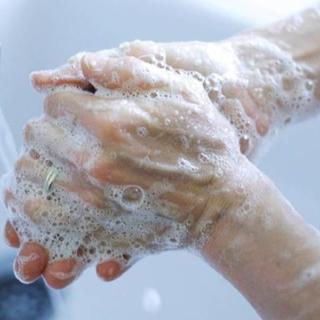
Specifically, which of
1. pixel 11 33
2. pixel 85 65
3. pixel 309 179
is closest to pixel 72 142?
pixel 85 65

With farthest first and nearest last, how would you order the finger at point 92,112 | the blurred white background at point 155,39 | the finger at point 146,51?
the blurred white background at point 155,39 → the finger at point 146,51 → the finger at point 92,112

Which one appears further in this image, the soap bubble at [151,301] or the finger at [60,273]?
the soap bubble at [151,301]

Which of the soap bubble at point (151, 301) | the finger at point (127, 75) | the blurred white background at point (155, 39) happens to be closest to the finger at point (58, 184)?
the finger at point (127, 75)

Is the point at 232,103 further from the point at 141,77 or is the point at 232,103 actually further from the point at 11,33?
the point at 11,33

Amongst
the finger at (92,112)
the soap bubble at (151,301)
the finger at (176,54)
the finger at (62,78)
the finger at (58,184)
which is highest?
the finger at (176,54)

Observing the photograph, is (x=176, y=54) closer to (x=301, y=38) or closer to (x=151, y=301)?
(x=301, y=38)

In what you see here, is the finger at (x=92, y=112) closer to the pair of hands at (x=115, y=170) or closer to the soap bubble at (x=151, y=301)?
the pair of hands at (x=115, y=170)

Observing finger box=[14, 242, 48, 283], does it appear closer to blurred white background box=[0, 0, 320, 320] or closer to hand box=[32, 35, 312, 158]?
hand box=[32, 35, 312, 158]

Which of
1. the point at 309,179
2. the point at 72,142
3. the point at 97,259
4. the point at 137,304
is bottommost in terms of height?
the point at 137,304
